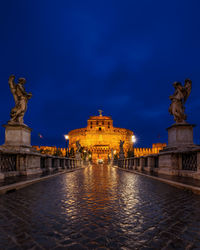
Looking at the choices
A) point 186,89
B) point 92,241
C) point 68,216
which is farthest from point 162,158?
point 92,241

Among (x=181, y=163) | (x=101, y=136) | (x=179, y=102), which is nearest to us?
(x=181, y=163)

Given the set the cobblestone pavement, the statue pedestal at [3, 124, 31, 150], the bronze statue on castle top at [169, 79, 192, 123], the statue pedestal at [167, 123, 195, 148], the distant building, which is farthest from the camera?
the distant building

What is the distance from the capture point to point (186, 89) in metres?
11.9

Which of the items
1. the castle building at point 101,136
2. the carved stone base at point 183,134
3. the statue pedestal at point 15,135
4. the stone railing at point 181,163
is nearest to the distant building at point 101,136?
the castle building at point 101,136

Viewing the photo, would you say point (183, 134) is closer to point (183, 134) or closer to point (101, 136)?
point (183, 134)

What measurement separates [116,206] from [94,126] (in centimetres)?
12118

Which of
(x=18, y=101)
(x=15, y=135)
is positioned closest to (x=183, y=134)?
(x=15, y=135)

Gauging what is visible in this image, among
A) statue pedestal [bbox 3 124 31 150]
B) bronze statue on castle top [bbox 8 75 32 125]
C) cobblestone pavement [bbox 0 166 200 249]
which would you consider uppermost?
bronze statue on castle top [bbox 8 75 32 125]

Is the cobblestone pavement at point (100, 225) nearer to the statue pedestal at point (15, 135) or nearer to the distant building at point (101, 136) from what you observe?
the statue pedestal at point (15, 135)

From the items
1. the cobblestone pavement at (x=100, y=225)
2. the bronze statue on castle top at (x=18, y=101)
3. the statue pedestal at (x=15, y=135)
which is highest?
the bronze statue on castle top at (x=18, y=101)

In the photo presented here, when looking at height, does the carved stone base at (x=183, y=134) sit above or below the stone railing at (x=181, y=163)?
above

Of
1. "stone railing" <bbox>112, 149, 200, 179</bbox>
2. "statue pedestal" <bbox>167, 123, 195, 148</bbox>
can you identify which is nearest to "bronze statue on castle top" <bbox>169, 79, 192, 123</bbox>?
"statue pedestal" <bbox>167, 123, 195, 148</bbox>

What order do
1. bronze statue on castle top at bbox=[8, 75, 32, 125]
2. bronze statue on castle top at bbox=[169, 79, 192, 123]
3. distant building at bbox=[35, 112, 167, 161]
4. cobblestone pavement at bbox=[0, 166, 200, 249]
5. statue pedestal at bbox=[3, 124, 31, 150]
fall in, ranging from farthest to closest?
1. distant building at bbox=[35, 112, 167, 161]
2. bronze statue on castle top at bbox=[169, 79, 192, 123]
3. bronze statue on castle top at bbox=[8, 75, 32, 125]
4. statue pedestal at bbox=[3, 124, 31, 150]
5. cobblestone pavement at bbox=[0, 166, 200, 249]

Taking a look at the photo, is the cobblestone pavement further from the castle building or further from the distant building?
the castle building
